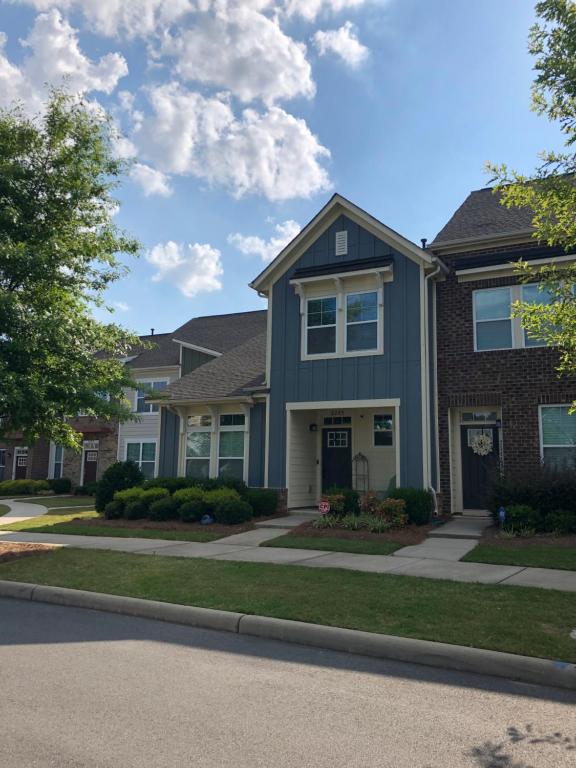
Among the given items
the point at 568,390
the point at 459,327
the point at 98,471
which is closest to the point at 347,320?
the point at 459,327

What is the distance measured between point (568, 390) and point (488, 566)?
6394 millimetres

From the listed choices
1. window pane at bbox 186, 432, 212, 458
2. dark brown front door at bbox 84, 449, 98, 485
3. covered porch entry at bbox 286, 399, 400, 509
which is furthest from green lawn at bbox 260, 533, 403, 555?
dark brown front door at bbox 84, 449, 98, 485

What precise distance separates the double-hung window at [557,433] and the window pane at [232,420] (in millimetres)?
8195

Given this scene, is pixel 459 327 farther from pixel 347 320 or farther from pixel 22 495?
pixel 22 495

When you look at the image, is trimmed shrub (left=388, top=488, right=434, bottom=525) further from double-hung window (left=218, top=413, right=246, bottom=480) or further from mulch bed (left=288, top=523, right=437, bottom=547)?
double-hung window (left=218, top=413, right=246, bottom=480)

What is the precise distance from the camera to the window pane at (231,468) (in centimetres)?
1806

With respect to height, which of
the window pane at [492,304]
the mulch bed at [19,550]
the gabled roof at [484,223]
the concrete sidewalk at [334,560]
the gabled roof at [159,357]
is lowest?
the mulch bed at [19,550]

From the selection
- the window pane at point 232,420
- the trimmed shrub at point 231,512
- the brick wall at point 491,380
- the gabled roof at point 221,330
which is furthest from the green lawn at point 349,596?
the gabled roof at point 221,330

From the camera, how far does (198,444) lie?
19109 millimetres

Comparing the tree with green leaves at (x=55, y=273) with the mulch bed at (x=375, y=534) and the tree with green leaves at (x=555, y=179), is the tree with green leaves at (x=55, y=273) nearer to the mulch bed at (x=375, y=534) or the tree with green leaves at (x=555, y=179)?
the mulch bed at (x=375, y=534)

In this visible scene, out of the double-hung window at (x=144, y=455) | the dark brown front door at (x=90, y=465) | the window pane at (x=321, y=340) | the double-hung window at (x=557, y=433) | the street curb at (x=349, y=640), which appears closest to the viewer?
the street curb at (x=349, y=640)

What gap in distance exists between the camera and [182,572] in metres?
9.19

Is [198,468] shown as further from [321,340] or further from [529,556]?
[529,556]

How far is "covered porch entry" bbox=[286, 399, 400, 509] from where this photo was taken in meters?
17.0
